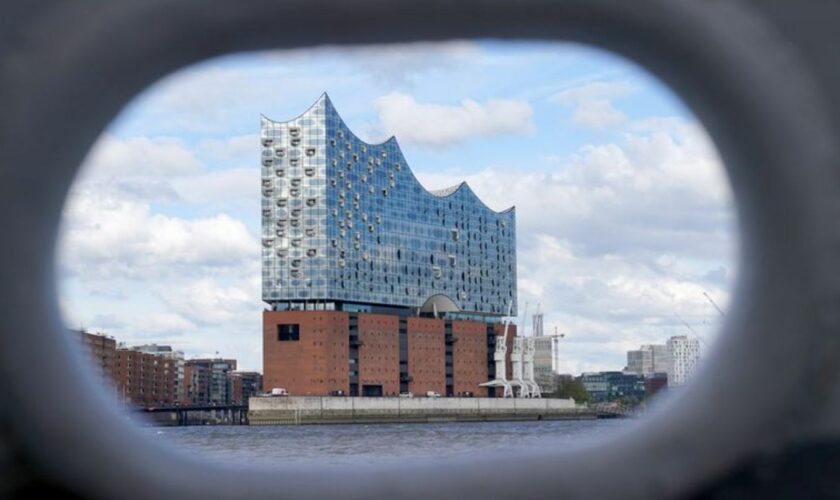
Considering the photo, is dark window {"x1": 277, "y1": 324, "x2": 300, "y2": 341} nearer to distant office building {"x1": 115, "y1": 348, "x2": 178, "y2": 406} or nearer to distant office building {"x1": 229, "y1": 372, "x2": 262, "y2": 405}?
distant office building {"x1": 115, "y1": 348, "x2": 178, "y2": 406}

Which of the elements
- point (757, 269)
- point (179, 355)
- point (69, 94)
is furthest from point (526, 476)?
point (179, 355)

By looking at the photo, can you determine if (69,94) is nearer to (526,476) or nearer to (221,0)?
(221,0)

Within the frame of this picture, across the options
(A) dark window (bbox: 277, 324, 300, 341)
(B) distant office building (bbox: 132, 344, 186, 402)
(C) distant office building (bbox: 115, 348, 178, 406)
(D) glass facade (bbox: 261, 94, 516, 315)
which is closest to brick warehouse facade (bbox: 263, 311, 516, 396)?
(A) dark window (bbox: 277, 324, 300, 341)

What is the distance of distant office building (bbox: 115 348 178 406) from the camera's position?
77938 millimetres

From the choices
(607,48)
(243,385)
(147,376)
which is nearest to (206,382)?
(243,385)

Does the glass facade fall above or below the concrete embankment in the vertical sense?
above

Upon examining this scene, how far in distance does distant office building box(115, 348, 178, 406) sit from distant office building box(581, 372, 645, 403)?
35650 millimetres

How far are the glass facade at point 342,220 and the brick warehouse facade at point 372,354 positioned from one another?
1.99m

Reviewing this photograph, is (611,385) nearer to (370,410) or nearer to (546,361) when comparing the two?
(546,361)

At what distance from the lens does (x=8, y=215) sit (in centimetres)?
240

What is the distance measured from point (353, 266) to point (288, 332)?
561 cm

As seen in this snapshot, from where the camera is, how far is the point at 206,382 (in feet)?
351

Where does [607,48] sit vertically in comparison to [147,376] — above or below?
above

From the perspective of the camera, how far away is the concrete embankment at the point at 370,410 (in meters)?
66.8
